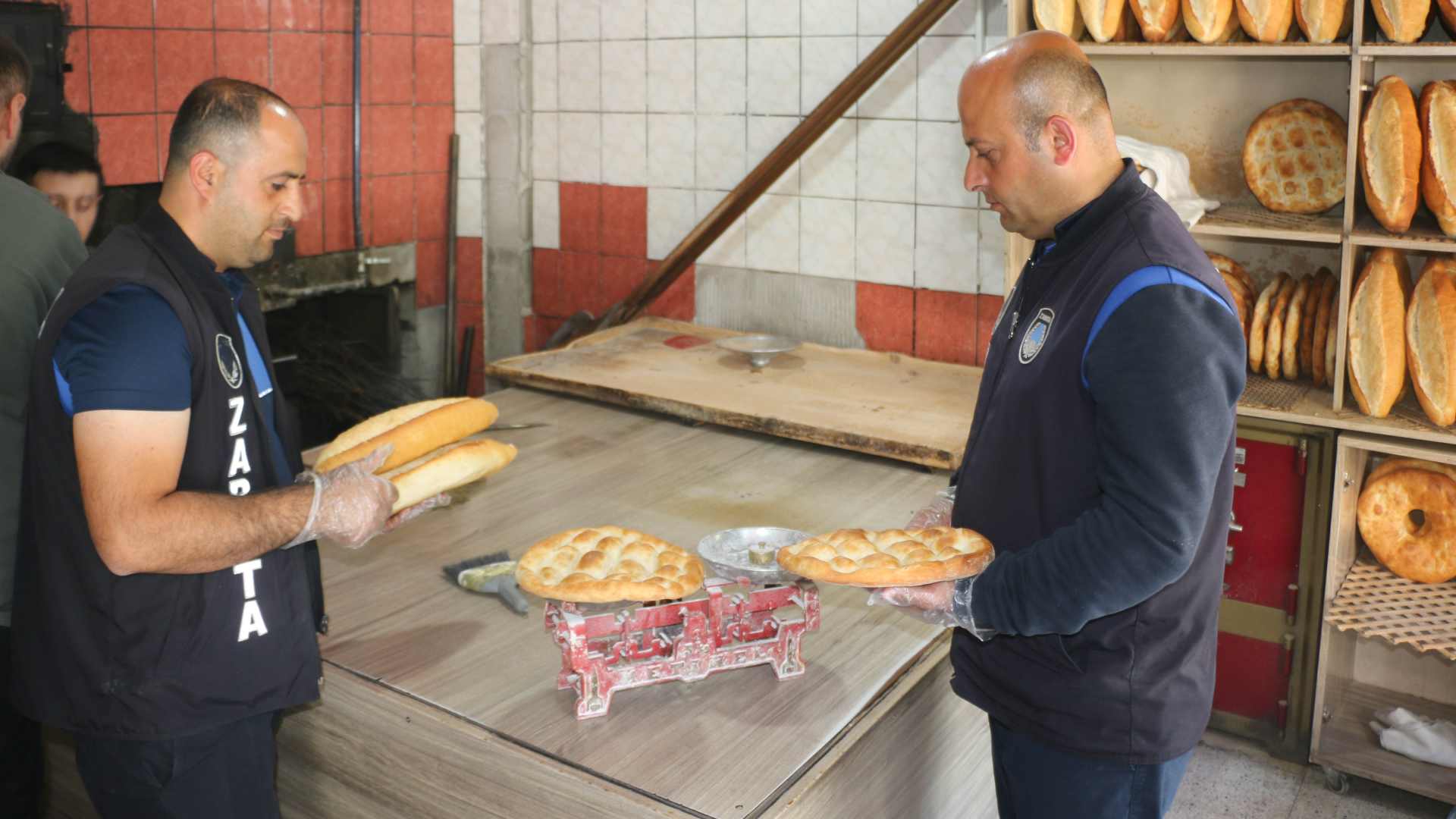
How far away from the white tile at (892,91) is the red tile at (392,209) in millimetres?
1812

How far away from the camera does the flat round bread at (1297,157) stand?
2.94 metres

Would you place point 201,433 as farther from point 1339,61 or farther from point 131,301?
point 1339,61

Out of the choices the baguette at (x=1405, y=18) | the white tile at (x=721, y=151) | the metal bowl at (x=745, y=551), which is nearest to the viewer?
the metal bowl at (x=745, y=551)

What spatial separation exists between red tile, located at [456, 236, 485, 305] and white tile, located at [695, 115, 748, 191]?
1064 mm

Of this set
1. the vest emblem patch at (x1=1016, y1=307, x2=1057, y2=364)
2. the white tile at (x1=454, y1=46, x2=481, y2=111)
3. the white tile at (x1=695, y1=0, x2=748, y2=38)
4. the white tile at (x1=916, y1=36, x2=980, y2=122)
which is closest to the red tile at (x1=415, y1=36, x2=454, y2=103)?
the white tile at (x1=454, y1=46, x2=481, y2=111)

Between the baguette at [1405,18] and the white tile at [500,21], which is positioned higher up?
the white tile at [500,21]

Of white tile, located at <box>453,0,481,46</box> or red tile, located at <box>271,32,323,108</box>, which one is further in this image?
white tile, located at <box>453,0,481,46</box>

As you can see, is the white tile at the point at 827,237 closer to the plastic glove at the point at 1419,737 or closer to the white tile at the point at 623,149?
the white tile at the point at 623,149


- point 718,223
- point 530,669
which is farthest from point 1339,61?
point 530,669

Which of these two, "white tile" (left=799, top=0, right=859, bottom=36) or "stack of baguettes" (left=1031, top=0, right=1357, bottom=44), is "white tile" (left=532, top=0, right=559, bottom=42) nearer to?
"white tile" (left=799, top=0, right=859, bottom=36)

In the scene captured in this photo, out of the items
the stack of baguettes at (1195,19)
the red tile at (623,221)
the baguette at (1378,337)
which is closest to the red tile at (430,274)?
the red tile at (623,221)

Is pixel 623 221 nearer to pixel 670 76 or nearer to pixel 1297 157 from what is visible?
pixel 670 76

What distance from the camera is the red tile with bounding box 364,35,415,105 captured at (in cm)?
431

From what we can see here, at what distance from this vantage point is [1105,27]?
2.88 meters
